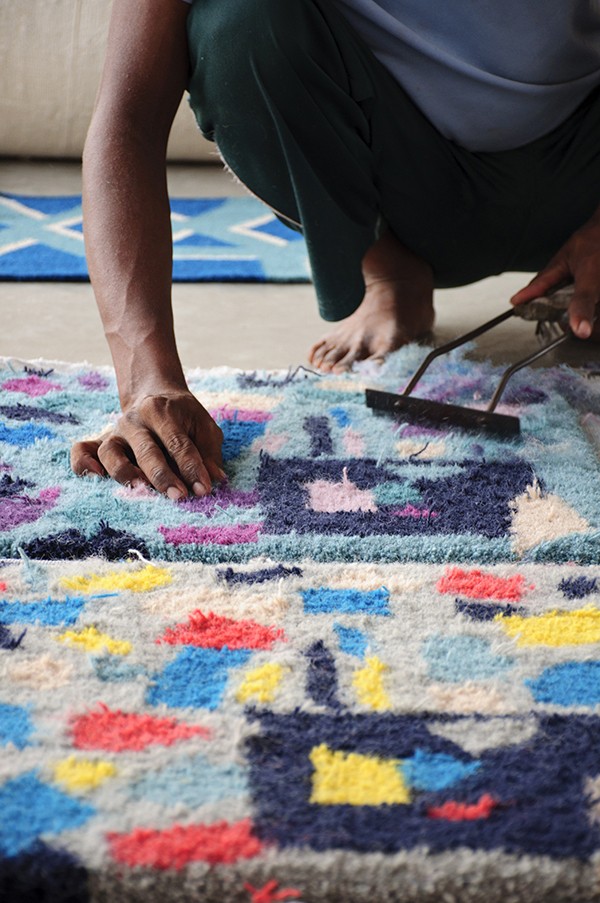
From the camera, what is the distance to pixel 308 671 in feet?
2.55

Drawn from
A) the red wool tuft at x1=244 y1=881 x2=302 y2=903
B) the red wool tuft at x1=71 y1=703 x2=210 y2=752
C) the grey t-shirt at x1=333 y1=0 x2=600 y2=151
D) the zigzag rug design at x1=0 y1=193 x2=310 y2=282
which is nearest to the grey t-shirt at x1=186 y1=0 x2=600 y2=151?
the grey t-shirt at x1=333 y1=0 x2=600 y2=151

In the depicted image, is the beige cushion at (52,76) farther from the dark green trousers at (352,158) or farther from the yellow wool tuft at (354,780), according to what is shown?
the yellow wool tuft at (354,780)

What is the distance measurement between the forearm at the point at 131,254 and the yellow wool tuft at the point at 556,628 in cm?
48

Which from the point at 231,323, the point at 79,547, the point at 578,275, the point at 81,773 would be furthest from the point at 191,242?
the point at 81,773

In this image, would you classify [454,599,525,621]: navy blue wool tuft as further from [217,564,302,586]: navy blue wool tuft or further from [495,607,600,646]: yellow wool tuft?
[217,564,302,586]: navy blue wool tuft

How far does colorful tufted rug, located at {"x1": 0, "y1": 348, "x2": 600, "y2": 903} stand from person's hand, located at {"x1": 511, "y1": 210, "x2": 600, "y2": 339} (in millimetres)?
176

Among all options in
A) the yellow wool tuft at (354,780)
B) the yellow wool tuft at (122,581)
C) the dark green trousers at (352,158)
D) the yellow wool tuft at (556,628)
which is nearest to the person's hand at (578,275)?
the dark green trousers at (352,158)

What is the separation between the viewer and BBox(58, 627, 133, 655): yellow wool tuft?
794 millimetres

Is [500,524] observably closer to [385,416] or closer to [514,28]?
[385,416]

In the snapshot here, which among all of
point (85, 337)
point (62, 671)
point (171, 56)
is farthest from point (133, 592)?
point (85, 337)

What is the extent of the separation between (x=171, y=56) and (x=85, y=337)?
0.50 meters

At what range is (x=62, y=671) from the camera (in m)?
0.76

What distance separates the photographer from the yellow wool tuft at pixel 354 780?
2.10 ft

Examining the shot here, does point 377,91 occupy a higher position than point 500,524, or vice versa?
point 377,91
